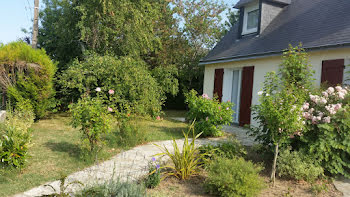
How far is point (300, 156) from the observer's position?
4.45 meters

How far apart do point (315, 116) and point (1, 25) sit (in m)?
14.0

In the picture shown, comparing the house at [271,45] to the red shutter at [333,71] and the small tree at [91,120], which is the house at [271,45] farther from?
the small tree at [91,120]

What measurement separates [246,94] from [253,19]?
342 cm

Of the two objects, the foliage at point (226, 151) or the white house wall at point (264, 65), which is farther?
the white house wall at point (264, 65)

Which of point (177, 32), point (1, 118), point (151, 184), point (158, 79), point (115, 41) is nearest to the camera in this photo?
point (151, 184)

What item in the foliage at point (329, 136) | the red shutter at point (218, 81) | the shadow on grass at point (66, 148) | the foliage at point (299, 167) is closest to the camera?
the foliage at point (299, 167)

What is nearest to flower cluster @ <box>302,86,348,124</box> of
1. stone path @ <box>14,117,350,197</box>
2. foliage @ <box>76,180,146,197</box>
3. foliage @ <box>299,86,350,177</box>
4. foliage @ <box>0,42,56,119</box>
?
foliage @ <box>299,86,350,177</box>

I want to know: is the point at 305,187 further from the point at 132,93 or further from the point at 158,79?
the point at 158,79

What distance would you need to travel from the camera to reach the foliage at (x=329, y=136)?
14.4 feet

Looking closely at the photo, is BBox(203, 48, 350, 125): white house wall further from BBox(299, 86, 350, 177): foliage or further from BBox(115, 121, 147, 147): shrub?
BBox(115, 121, 147, 147): shrub

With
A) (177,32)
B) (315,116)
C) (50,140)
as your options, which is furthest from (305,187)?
(177,32)

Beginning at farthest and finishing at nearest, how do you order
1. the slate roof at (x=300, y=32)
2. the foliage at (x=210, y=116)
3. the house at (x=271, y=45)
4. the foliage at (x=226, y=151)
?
the foliage at (x=210, y=116)
the slate roof at (x=300, y=32)
the house at (x=271, y=45)
the foliage at (x=226, y=151)

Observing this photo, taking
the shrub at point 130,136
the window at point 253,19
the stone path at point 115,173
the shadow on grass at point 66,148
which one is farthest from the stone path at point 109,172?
the window at point 253,19

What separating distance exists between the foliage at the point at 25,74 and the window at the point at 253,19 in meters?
7.95
